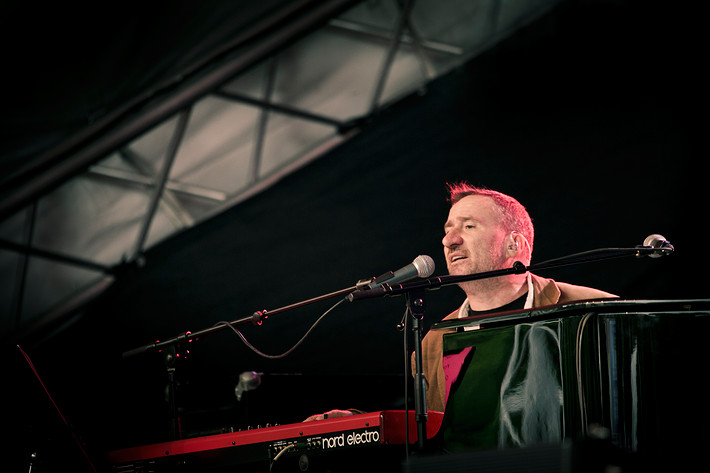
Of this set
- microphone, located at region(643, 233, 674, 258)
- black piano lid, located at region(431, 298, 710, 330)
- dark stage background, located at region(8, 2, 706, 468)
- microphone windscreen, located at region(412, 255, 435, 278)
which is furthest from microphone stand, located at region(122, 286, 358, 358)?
microphone, located at region(643, 233, 674, 258)

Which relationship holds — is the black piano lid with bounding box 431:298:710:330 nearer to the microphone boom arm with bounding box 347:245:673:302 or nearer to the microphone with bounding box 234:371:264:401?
the microphone boom arm with bounding box 347:245:673:302

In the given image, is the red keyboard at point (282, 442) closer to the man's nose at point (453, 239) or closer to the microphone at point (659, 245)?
the microphone at point (659, 245)

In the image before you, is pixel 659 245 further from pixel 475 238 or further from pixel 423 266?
pixel 475 238

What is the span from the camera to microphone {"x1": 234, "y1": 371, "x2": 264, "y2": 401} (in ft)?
11.1

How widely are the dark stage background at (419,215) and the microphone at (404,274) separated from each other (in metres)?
1.47

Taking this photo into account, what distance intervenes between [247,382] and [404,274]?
4.12ft

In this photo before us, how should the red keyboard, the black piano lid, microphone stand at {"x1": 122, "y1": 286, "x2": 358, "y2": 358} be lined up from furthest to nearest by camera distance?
1. microphone stand at {"x1": 122, "y1": 286, "x2": 358, "y2": 358}
2. the red keyboard
3. the black piano lid

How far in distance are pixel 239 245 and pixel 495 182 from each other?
1856mm

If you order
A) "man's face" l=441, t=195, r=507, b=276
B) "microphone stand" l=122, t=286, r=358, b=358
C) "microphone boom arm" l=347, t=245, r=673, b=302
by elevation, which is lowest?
"microphone stand" l=122, t=286, r=358, b=358

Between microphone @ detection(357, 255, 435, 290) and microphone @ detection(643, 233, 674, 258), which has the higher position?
microphone @ detection(643, 233, 674, 258)

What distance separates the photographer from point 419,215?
4809 mm

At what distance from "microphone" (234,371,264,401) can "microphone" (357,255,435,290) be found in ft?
3.64

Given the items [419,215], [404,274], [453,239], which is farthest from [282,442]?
[419,215]

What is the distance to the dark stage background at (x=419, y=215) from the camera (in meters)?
4.40
